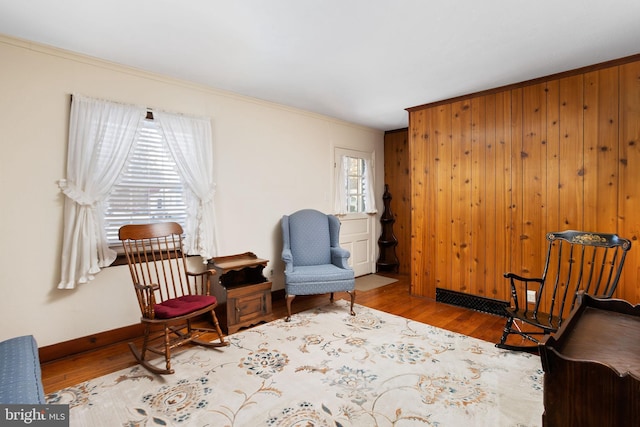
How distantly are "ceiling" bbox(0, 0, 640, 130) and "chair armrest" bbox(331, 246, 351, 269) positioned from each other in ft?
6.36

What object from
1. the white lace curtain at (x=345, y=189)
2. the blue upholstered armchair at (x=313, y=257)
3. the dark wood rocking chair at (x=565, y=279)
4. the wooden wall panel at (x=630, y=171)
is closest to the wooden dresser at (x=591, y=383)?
the dark wood rocking chair at (x=565, y=279)

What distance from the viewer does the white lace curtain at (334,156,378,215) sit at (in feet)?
15.5

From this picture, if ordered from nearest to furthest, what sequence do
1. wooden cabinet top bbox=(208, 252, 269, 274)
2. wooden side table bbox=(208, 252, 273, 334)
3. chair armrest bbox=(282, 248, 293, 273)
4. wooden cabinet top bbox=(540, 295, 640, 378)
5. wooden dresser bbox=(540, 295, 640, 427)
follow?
wooden dresser bbox=(540, 295, 640, 427)
wooden cabinet top bbox=(540, 295, 640, 378)
wooden side table bbox=(208, 252, 273, 334)
wooden cabinet top bbox=(208, 252, 269, 274)
chair armrest bbox=(282, 248, 293, 273)

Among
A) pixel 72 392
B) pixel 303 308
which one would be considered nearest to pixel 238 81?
pixel 303 308

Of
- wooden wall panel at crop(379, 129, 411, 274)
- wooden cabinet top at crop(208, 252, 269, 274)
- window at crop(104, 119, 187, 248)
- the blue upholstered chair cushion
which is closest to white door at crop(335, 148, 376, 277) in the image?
wooden wall panel at crop(379, 129, 411, 274)

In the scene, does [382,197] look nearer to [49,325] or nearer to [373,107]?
[373,107]

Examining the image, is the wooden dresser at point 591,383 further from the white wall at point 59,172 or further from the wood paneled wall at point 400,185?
the wood paneled wall at point 400,185

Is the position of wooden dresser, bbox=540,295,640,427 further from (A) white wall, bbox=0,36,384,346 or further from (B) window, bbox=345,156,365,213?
(B) window, bbox=345,156,365,213

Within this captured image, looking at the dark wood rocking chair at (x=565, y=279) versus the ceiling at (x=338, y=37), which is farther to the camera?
the dark wood rocking chair at (x=565, y=279)

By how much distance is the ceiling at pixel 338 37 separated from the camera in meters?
1.95

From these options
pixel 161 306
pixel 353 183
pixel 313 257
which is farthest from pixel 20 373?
pixel 353 183

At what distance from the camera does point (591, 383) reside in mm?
831

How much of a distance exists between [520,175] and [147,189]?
3.87 meters

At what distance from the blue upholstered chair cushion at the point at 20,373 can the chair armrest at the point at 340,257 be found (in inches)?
108
